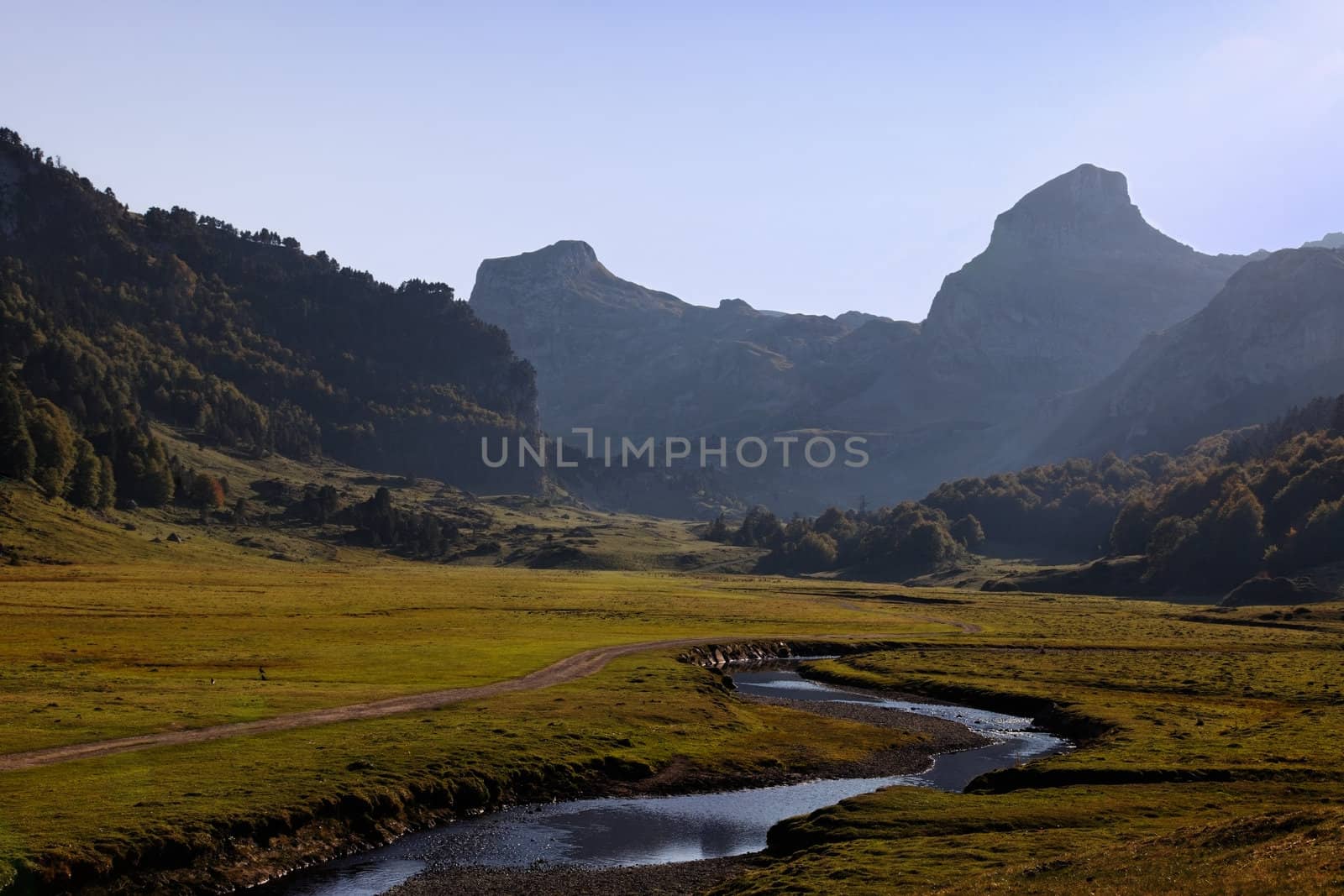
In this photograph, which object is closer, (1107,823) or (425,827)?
(1107,823)

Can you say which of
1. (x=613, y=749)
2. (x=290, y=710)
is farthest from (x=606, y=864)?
(x=290, y=710)

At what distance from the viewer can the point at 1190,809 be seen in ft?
161

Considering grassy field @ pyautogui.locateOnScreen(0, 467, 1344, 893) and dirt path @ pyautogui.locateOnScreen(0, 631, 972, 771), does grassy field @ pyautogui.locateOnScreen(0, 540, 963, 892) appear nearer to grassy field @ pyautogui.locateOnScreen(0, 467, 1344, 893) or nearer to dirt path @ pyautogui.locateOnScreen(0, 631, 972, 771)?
grassy field @ pyautogui.locateOnScreen(0, 467, 1344, 893)

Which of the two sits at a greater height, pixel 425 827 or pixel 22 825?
pixel 22 825

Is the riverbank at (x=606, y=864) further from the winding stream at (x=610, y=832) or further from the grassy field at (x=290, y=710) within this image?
the grassy field at (x=290, y=710)

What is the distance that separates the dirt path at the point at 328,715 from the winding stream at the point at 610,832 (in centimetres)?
1409

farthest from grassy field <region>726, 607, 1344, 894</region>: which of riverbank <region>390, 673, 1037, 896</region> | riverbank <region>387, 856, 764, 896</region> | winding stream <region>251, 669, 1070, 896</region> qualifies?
winding stream <region>251, 669, 1070, 896</region>

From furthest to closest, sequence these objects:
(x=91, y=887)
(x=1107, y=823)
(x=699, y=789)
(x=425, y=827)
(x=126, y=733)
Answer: (x=699, y=789)
(x=126, y=733)
(x=425, y=827)
(x=1107, y=823)
(x=91, y=887)

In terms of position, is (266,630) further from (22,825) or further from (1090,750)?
(1090,750)

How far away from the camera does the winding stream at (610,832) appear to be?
46.8m

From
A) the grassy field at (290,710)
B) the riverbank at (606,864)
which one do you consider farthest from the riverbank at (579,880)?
the grassy field at (290,710)

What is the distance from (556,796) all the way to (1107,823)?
27695mm

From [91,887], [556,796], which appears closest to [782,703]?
[556,796]

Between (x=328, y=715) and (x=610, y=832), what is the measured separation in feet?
73.1
